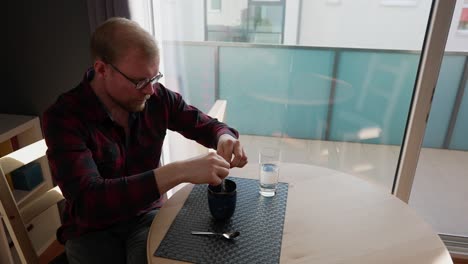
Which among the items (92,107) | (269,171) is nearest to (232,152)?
(269,171)

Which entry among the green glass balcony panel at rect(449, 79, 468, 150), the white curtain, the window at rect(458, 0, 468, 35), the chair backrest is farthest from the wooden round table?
the green glass balcony panel at rect(449, 79, 468, 150)

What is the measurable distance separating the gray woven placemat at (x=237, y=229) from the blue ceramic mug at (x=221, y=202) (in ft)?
0.09

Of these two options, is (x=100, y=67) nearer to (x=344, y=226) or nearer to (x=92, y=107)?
(x=92, y=107)

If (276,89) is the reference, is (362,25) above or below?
above

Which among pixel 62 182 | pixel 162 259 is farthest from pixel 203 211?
pixel 62 182

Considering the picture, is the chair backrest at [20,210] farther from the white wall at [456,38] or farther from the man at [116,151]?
the white wall at [456,38]

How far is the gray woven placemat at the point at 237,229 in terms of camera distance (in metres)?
0.93

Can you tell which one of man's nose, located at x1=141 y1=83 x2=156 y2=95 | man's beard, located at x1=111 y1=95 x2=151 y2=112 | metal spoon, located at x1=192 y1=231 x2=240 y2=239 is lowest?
metal spoon, located at x1=192 y1=231 x2=240 y2=239

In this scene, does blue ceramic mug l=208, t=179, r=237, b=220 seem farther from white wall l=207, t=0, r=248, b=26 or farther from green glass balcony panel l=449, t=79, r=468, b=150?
green glass balcony panel l=449, t=79, r=468, b=150

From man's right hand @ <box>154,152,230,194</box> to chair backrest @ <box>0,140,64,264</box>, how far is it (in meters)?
0.48

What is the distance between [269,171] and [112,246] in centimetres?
58

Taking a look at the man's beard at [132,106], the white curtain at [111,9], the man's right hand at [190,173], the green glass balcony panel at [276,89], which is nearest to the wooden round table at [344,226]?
the man's right hand at [190,173]

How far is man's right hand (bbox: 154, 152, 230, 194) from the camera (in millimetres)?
1021

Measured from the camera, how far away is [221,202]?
3.34ft
